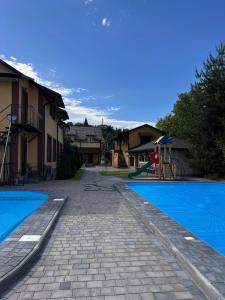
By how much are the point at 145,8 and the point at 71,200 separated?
9188mm

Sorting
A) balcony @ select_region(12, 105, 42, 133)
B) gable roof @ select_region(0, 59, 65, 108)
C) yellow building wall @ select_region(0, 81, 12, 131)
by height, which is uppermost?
gable roof @ select_region(0, 59, 65, 108)

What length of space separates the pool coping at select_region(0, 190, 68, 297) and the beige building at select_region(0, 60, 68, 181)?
25.5 feet

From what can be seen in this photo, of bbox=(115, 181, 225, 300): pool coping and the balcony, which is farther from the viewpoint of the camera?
the balcony

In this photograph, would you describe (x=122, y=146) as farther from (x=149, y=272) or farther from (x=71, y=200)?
(x=149, y=272)

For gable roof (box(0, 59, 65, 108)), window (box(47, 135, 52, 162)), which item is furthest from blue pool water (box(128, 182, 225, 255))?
gable roof (box(0, 59, 65, 108))

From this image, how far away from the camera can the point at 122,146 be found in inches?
1656

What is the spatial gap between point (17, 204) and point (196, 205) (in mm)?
7014

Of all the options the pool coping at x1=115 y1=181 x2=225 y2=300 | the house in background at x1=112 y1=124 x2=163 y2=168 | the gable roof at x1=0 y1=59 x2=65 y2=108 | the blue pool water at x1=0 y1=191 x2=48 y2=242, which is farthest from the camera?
the house in background at x1=112 y1=124 x2=163 y2=168

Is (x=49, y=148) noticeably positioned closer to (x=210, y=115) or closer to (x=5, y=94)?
(x=5, y=94)

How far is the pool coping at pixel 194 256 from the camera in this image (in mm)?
3105

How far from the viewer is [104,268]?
383 centimetres

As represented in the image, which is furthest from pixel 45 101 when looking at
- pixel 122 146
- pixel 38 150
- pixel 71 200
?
pixel 122 146

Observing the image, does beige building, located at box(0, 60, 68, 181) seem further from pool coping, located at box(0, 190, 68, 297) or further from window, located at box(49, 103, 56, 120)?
pool coping, located at box(0, 190, 68, 297)

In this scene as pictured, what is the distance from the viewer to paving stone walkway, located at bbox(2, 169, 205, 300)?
3.12 m
